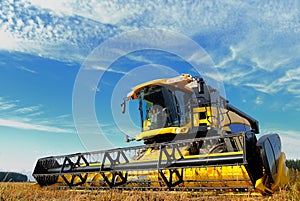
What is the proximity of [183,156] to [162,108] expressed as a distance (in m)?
2.81

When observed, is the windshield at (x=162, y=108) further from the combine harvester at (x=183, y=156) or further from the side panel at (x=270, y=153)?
the side panel at (x=270, y=153)

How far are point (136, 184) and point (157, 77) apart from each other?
11.4ft

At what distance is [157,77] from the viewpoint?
9047 mm

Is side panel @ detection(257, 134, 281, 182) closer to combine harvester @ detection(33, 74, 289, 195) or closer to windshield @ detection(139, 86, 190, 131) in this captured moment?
combine harvester @ detection(33, 74, 289, 195)

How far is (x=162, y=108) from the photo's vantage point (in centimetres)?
847

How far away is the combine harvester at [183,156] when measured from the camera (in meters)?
5.10

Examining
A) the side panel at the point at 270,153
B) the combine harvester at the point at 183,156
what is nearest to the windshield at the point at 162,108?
the combine harvester at the point at 183,156

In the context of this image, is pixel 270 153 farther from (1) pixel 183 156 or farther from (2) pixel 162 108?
(2) pixel 162 108

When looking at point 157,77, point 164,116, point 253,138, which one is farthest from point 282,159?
point 157,77

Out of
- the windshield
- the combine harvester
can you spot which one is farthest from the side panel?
the windshield

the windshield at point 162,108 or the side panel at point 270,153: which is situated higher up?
the windshield at point 162,108

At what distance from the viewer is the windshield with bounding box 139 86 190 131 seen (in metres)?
8.16

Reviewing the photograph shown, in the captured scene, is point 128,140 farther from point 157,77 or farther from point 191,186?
point 191,186

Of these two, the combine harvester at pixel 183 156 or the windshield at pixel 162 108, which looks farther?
the windshield at pixel 162 108
